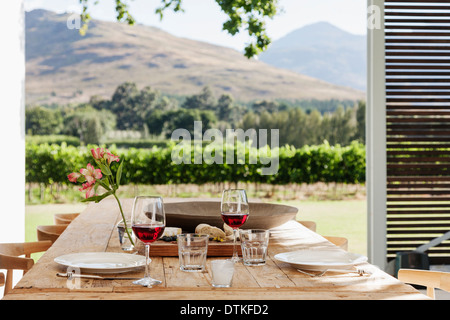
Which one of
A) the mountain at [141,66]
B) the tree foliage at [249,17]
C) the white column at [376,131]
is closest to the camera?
the white column at [376,131]

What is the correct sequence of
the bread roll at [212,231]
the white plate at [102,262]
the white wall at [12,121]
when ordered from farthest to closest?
the white wall at [12,121] < the bread roll at [212,231] < the white plate at [102,262]

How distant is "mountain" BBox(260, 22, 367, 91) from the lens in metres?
12.9

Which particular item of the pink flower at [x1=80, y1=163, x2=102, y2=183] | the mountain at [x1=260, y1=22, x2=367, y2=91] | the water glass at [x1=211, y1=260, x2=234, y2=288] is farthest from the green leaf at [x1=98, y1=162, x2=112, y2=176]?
the mountain at [x1=260, y1=22, x2=367, y2=91]

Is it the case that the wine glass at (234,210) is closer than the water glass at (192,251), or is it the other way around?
the water glass at (192,251)

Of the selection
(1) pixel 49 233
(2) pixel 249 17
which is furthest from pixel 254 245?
(2) pixel 249 17

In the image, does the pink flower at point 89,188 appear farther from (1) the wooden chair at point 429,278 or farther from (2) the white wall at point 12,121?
(2) the white wall at point 12,121

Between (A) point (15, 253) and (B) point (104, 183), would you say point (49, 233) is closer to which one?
(A) point (15, 253)

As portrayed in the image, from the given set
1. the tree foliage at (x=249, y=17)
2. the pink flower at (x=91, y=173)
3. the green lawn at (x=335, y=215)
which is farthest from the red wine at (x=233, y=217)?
the green lawn at (x=335, y=215)

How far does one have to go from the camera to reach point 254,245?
160cm

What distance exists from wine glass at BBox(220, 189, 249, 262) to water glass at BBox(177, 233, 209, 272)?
16 cm

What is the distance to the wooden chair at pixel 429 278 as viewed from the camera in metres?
1.76

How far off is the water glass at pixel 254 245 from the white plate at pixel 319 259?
6 centimetres

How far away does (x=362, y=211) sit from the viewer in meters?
10.0
